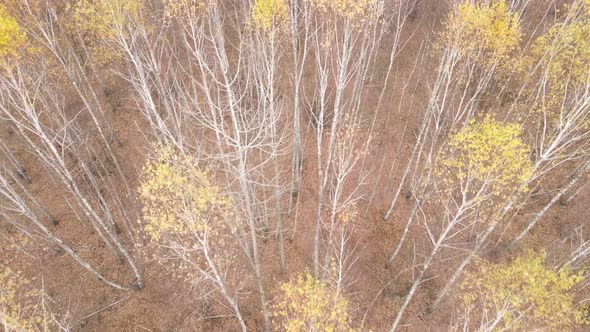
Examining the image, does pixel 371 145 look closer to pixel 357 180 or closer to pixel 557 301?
pixel 357 180

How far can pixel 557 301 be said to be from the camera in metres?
11.9

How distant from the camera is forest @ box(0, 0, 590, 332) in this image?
558 inches

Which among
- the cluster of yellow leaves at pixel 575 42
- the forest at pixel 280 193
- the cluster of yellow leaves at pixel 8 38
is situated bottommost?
the forest at pixel 280 193

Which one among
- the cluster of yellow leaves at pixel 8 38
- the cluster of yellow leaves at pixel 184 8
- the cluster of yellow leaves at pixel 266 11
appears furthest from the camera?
the cluster of yellow leaves at pixel 266 11

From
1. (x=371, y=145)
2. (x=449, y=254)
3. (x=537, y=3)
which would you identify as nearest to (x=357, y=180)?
(x=371, y=145)

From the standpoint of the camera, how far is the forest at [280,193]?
46.5 ft

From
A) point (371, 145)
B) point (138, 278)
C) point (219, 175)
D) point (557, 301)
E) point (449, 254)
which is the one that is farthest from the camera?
point (371, 145)

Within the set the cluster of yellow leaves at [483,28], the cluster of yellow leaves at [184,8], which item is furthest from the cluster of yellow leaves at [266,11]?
the cluster of yellow leaves at [483,28]

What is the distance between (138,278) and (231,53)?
16256 mm

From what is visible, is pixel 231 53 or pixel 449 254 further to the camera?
pixel 231 53

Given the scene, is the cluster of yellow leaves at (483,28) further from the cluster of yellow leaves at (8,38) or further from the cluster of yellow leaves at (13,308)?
the cluster of yellow leaves at (13,308)

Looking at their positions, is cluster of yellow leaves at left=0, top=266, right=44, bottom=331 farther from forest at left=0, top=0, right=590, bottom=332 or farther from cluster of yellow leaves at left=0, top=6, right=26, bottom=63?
cluster of yellow leaves at left=0, top=6, right=26, bottom=63

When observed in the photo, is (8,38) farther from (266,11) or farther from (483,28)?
(483,28)

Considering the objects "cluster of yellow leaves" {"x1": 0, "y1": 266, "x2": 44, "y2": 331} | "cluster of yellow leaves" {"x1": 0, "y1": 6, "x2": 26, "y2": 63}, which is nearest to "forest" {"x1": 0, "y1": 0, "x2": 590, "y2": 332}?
"cluster of yellow leaves" {"x1": 0, "y1": 6, "x2": 26, "y2": 63}
